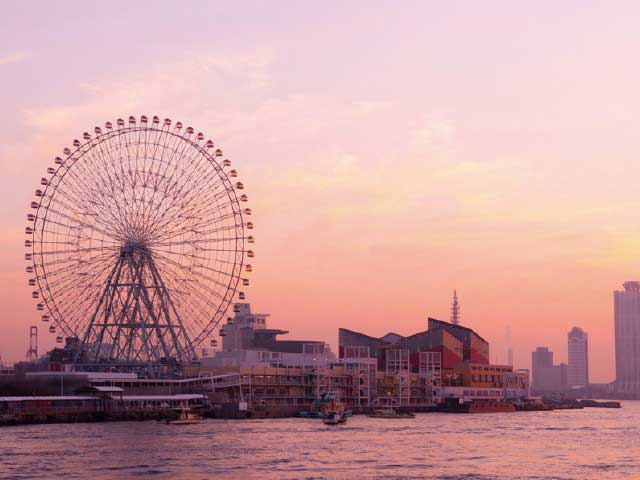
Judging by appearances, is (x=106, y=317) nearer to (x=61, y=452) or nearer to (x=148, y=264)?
(x=148, y=264)

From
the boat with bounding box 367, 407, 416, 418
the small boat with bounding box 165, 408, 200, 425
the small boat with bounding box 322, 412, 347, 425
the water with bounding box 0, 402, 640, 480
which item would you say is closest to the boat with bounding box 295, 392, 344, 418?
the small boat with bounding box 322, 412, 347, 425

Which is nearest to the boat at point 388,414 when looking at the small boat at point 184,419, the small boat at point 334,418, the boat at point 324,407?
the boat at point 324,407

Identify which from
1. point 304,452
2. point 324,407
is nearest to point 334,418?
point 324,407

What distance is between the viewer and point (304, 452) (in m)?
105

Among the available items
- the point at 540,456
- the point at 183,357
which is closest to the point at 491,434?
the point at 540,456

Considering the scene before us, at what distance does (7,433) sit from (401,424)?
63.2 metres

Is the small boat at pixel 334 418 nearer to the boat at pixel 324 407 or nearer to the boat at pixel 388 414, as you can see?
the boat at pixel 324 407

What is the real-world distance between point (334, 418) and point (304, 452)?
1885 inches

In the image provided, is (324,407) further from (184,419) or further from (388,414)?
(184,419)

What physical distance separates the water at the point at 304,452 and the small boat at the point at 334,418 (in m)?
1.62

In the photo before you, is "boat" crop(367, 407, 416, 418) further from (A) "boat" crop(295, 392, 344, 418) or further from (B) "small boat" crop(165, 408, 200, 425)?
(B) "small boat" crop(165, 408, 200, 425)

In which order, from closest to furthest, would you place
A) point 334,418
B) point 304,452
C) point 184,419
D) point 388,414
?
point 304,452 < point 184,419 < point 334,418 < point 388,414

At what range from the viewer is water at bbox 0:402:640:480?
294 feet

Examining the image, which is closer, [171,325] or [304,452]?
[304,452]
